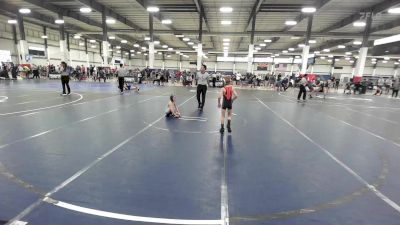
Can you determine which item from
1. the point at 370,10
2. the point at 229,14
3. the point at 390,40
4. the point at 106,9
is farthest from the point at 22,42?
the point at 390,40

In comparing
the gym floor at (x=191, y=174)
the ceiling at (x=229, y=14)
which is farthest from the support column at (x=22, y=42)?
the gym floor at (x=191, y=174)

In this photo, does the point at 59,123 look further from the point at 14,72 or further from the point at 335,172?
the point at 14,72

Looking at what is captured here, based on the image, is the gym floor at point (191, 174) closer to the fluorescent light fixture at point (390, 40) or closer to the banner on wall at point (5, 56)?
the fluorescent light fixture at point (390, 40)

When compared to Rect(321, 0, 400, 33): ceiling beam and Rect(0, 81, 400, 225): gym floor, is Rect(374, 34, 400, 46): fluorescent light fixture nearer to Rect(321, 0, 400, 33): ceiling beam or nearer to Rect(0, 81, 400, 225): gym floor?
Rect(321, 0, 400, 33): ceiling beam

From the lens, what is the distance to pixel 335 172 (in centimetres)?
425

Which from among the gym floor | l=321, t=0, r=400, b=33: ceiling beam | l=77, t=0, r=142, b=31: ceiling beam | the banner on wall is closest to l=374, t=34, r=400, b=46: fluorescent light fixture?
l=321, t=0, r=400, b=33: ceiling beam

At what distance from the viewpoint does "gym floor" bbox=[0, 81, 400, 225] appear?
2875 mm

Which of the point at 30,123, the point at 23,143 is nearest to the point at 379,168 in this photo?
the point at 23,143

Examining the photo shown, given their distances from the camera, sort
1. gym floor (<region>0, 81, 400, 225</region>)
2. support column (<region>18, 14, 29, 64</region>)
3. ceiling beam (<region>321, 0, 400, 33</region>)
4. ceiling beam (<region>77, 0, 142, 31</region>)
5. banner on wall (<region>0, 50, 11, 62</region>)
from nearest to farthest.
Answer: gym floor (<region>0, 81, 400, 225</region>), ceiling beam (<region>321, 0, 400, 33</region>), ceiling beam (<region>77, 0, 142, 31</region>), support column (<region>18, 14, 29, 64</region>), banner on wall (<region>0, 50, 11, 62</region>)

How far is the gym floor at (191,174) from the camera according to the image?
113 inches

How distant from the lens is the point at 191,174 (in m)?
3.96

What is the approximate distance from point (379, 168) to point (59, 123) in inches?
304

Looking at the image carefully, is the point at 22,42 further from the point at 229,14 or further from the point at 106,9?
the point at 229,14

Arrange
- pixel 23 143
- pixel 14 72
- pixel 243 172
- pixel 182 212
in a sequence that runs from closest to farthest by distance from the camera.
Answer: pixel 182 212, pixel 243 172, pixel 23 143, pixel 14 72
